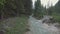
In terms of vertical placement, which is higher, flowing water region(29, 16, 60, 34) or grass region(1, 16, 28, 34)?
grass region(1, 16, 28, 34)

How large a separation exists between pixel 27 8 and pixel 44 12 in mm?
18836

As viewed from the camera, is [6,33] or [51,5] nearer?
[6,33]

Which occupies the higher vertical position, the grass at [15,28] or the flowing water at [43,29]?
the grass at [15,28]

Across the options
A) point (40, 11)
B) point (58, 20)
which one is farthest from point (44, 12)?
point (58, 20)

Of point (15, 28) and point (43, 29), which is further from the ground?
point (15, 28)

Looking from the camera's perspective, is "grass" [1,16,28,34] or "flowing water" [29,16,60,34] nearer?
"grass" [1,16,28,34]

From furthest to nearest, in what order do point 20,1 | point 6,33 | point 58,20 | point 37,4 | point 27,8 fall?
point 37,4
point 27,8
point 20,1
point 58,20
point 6,33

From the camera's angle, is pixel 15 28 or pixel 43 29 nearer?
pixel 15 28

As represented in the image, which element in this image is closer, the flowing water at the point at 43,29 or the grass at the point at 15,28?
the grass at the point at 15,28

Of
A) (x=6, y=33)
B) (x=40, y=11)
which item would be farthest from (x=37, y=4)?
(x=6, y=33)

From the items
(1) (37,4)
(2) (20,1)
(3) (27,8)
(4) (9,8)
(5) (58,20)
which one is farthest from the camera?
(1) (37,4)

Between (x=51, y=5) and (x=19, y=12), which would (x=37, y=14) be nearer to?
(x=51, y=5)

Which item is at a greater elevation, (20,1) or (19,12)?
(20,1)

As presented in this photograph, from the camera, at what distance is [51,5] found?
58.6m
